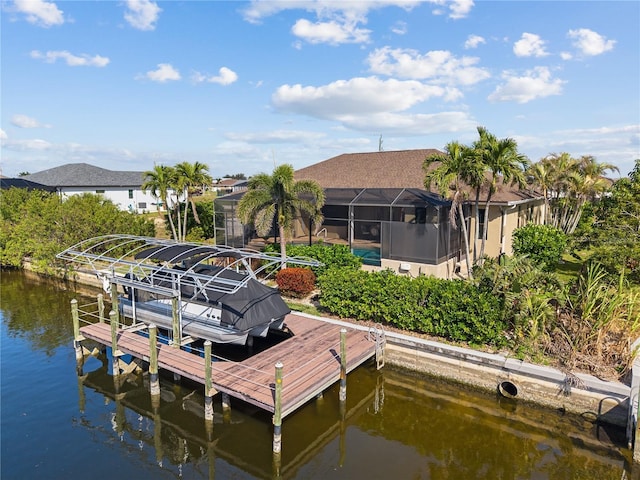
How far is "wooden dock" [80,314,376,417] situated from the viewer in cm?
896

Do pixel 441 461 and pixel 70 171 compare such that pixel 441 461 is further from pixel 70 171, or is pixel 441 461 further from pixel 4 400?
pixel 70 171

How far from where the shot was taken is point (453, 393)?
10.6 meters

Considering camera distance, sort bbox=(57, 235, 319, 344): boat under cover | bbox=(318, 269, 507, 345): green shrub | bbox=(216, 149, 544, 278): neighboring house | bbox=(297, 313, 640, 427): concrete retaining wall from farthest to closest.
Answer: bbox=(216, 149, 544, 278): neighboring house → bbox=(57, 235, 319, 344): boat under cover → bbox=(318, 269, 507, 345): green shrub → bbox=(297, 313, 640, 427): concrete retaining wall

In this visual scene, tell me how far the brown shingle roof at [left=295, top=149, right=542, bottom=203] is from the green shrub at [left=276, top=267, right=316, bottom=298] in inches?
283

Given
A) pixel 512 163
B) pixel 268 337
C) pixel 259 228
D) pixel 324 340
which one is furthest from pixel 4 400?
pixel 512 163

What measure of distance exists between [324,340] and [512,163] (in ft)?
29.7

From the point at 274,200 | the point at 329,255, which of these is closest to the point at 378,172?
the point at 329,255

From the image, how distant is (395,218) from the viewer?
17.8 m

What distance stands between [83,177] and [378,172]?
36115 mm

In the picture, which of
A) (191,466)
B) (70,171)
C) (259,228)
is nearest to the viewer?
(191,466)

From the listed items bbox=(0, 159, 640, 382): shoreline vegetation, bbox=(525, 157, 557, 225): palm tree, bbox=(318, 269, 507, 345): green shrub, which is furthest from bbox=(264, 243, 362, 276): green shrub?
bbox=(525, 157, 557, 225): palm tree

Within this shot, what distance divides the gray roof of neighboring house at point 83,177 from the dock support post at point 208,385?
35789mm

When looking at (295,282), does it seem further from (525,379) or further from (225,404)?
(525,379)

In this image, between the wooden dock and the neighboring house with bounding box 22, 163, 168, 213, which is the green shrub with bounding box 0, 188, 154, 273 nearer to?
the wooden dock
